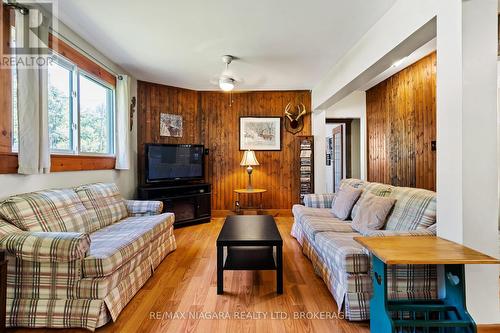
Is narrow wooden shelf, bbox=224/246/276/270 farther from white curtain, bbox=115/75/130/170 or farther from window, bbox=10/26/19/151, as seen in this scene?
white curtain, bbox=115/75/130/170

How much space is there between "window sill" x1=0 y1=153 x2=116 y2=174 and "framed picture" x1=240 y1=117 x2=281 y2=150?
236 cm

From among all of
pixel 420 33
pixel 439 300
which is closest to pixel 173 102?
pixel 420 33

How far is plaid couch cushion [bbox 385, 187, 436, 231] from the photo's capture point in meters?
1.94

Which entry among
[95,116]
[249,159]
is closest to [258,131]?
[249,159]

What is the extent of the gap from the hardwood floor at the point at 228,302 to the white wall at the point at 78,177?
42.6 inches

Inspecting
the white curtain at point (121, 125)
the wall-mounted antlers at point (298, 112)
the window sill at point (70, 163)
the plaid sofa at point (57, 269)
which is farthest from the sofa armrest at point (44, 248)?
the wall-mounted antlers at point (298, 112)

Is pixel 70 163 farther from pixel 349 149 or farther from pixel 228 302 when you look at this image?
pixel 349 149

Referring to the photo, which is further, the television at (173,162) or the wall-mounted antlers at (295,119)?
the wall-mounted antlers at (295,119)

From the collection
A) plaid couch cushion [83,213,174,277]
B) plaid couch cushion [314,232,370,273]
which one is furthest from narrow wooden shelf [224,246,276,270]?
plaid couch cushion [83,213,174,277]

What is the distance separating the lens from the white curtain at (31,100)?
6.64 ft

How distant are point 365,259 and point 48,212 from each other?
251 cm

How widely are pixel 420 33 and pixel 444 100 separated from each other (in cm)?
65

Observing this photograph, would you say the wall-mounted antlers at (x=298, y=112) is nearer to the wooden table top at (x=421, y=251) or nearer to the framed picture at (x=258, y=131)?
the framed picture at (x=258, y=131)

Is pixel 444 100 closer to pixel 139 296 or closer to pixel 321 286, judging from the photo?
pixel 321 286
